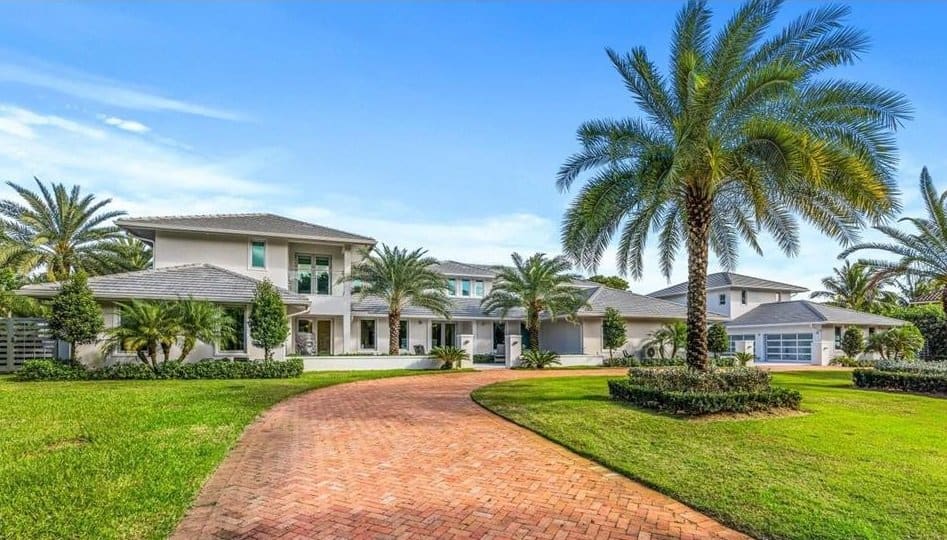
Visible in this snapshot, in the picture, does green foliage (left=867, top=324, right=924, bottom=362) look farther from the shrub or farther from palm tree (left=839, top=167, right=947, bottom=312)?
the shrub

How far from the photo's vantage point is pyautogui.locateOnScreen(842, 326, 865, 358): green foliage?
34125mm

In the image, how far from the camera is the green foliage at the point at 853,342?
34.1 meters

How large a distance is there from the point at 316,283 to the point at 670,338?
64.9ft

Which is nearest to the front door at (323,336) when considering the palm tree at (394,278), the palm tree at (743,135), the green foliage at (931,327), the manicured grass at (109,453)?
the palm tree at (394,278)

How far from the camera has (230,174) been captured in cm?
2000

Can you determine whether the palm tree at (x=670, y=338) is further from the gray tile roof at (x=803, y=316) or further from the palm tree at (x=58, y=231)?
the palm tree at (x=58, y=231)

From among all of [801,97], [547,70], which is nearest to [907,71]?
[801,97]

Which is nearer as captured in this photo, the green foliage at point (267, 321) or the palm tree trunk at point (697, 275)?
the palm tree trunk at point (697, 275)

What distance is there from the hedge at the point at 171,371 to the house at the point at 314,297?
1081mm

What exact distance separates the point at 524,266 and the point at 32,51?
22.2 m

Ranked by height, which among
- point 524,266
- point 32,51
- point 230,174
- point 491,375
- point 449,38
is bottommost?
point 491,375

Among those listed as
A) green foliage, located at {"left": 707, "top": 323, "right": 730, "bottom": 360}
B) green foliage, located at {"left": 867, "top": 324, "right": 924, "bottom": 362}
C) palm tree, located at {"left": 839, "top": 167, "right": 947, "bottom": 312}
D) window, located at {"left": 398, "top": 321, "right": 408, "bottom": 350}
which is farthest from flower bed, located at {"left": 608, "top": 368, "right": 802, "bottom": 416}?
green foliage, located at {"left": 867, "top": 324, "right": 924, "bottom": 362}

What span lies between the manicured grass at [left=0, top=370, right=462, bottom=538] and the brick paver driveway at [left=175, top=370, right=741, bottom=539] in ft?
1.27

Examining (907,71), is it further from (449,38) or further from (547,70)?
(449,38)
